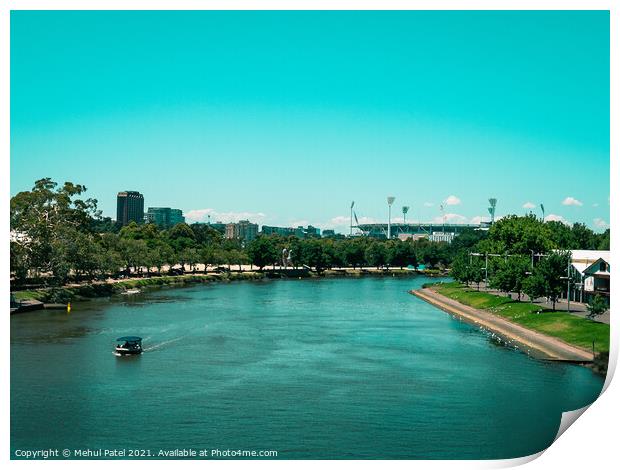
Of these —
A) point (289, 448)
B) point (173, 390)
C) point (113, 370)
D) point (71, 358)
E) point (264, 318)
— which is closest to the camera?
point (289, 448)

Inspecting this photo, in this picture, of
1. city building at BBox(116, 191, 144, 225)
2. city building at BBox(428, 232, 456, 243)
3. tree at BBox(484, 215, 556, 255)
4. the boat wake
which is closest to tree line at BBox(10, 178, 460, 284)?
city building at BBox(116, 191, 144, 225)

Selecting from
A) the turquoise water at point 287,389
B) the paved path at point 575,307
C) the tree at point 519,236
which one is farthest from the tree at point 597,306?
the tree at point 519,236

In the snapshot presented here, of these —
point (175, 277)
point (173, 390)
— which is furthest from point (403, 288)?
point (173, 390)

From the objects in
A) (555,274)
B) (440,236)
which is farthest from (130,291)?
(440,236)

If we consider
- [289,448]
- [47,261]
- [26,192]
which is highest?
[26,192]

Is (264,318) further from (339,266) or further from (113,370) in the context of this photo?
(339,266)

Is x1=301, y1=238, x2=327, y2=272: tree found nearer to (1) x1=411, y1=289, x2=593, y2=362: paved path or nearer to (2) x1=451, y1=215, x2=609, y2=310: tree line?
(2) x1=451, y1=215, x2=609, y2=310: tree line

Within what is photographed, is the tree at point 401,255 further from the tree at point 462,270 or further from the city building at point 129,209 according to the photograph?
the city building at point 129,209
